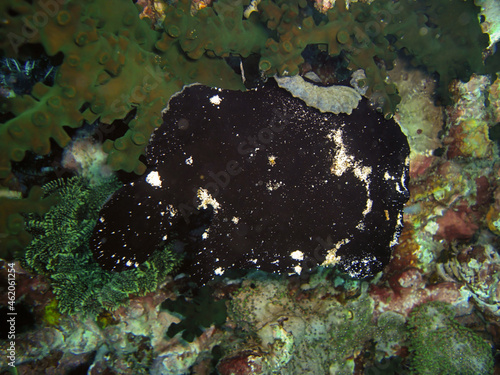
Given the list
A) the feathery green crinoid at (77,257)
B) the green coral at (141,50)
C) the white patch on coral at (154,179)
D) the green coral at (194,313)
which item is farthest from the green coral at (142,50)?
the green coral at (194,313)

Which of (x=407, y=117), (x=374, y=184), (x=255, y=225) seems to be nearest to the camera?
(x=255, y=225)

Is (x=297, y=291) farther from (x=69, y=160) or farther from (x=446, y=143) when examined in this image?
(x=69, y=160)

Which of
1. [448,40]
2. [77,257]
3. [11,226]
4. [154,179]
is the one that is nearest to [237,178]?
[154,179]

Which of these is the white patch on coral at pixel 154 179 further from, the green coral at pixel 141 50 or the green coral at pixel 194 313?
the green coral at pixel 194 313

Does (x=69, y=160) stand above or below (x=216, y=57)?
below

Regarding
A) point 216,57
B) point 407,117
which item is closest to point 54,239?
point 216,57

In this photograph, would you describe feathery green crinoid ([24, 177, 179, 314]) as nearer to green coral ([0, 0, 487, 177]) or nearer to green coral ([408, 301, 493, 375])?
green coral ([0, 0, 487, 177])

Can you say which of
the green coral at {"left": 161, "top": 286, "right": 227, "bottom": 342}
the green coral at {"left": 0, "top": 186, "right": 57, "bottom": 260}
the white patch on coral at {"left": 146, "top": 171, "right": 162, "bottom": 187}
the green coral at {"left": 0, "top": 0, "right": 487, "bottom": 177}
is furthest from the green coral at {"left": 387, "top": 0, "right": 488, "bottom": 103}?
the green coral at {"left": 0, "top": 186, "right": 57, "bottom": 260}

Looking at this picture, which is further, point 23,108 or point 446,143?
point 446,143
